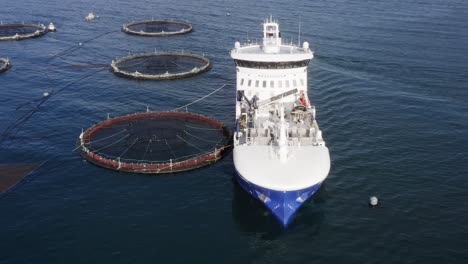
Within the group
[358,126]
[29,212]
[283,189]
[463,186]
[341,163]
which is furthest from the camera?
[358,126]

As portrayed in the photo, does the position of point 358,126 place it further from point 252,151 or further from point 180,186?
point 180,186

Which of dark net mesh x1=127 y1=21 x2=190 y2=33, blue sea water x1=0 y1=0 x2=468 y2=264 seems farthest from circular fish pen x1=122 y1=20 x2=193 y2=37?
blue sea water x1=0 y1=0 x2=468 y2=264

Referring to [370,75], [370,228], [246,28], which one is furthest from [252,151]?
[246,28]

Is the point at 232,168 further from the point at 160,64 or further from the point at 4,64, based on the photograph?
the point at 4,64

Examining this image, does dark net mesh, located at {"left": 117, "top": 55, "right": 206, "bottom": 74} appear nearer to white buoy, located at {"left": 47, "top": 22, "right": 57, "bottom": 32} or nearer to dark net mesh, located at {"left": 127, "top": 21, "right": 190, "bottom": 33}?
dark net mesh, located at {"left": 127, "top": 21, "right": 190, "bottom": 33}

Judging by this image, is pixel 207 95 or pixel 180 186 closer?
pixel 180 186

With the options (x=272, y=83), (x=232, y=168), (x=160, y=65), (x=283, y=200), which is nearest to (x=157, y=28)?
(x=160, y=65)

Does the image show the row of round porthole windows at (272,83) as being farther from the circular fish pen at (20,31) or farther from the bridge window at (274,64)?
the circular fish pen at (20,31)
